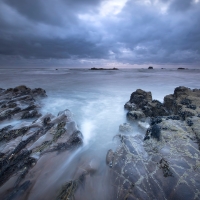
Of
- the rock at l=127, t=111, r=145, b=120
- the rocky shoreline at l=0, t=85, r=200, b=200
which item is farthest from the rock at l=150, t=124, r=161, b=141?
the rock at l=127, t=111, r=145, b=120

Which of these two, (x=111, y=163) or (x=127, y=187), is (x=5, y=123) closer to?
(x=111, y=163)

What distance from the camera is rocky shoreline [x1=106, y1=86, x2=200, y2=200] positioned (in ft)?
8.75

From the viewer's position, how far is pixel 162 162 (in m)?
3.20

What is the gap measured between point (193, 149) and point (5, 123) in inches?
288

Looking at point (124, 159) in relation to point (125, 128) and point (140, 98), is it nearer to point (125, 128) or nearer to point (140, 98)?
point (125, 128)

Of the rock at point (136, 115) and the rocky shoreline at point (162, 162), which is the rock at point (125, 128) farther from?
the rock at point (136, 115)

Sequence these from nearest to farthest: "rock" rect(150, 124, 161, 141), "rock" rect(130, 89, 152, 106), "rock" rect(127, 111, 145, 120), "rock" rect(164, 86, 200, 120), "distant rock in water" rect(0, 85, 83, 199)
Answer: "distant rock in water" rect(0, 85, 83, 199) → "rock" rect(150, 124, 161, 141) → "rock" rect(164, 86, 200, 120) → "rock" rect(127, 111, 145, 120) → "rock" rect(130, 89, 152, 106)

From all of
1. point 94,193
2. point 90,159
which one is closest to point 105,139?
point 90,159

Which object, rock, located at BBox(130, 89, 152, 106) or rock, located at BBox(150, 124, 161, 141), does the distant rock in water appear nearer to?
rock, located at BBox(150, 124, 161, 141)

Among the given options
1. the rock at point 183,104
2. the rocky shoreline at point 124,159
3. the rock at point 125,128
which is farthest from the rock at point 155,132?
the rock at point 183,104

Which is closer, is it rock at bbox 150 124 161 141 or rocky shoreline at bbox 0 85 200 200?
rocky shoreline at bbox 0 85 200 200

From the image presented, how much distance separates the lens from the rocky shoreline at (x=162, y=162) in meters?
2.67

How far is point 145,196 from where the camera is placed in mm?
2590

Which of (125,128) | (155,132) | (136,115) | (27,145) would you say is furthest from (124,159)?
(136,115)
